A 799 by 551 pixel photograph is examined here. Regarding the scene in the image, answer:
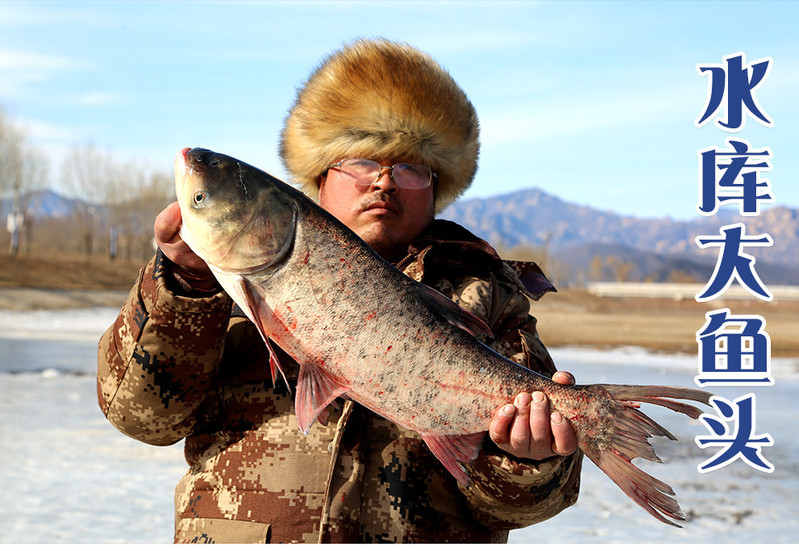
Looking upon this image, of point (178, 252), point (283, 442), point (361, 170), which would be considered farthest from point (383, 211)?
point (283, 442)

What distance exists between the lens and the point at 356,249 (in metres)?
2.13

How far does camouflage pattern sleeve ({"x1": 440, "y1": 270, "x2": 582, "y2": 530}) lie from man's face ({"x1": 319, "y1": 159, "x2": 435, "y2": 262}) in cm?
23

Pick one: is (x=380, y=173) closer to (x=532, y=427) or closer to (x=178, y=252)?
(x=178, y=252)

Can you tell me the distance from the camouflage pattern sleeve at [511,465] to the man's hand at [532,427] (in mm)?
109

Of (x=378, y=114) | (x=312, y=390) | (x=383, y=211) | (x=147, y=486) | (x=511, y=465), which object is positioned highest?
(x=378, y=114)

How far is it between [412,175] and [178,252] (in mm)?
933

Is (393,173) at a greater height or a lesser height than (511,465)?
greater

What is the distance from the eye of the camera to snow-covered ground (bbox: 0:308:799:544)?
234 inches

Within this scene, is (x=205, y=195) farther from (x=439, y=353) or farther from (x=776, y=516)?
(x=776, y=516)

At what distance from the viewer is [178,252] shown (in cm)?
227

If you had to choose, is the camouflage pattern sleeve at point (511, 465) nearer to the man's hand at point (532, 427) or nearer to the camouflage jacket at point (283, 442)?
the camouflage jacket at point (283, 442)

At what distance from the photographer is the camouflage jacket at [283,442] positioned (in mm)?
2348

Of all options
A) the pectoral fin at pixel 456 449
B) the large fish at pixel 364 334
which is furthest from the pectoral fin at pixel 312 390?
the pectoral fin at pixel 456 449
